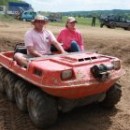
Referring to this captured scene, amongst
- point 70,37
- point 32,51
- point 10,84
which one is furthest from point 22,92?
point 70,37

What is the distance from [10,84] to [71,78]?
199 centimetres

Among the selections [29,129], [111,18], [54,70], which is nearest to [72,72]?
[54,70]

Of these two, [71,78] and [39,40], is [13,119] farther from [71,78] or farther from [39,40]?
[39,40]

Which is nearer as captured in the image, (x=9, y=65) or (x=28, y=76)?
(x=28, y=76)

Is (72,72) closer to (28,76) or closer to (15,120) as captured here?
(28,76)

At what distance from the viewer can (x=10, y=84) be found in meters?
7.47

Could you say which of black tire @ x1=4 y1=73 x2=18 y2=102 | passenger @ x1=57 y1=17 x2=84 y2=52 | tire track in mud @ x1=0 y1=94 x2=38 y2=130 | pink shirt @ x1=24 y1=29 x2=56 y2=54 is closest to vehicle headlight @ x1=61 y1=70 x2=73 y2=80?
tire track in mud @ x1=0 y1=94 x2=38 y2=130

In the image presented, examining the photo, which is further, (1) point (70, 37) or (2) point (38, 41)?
(1) point (70, 37)

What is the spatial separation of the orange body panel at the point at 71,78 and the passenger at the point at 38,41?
64cm

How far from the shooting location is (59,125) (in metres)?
6.43

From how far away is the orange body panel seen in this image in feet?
18.9

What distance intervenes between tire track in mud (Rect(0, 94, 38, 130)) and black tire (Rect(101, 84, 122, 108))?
4.97ft

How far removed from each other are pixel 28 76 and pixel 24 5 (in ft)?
170

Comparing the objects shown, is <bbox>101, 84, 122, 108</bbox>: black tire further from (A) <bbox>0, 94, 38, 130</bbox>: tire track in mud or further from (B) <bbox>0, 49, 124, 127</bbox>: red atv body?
(A) <bbox>0, 94, 38, 130</bbox>: tire track in mud
